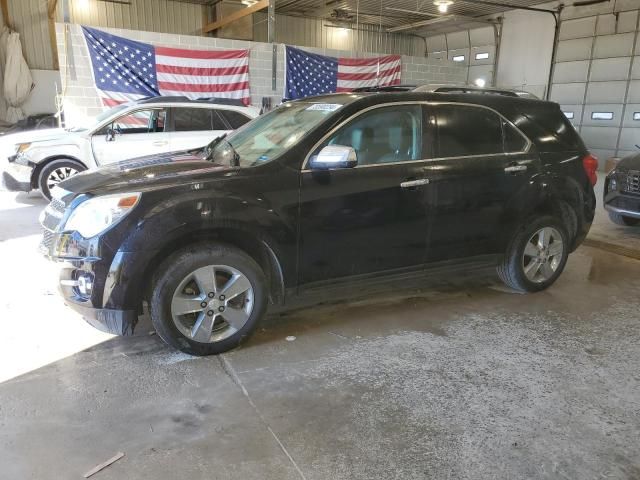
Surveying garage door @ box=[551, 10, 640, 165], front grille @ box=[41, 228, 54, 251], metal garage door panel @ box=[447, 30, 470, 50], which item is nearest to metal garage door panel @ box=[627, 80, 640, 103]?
garage door @ box=[551, 10, 640, 165]

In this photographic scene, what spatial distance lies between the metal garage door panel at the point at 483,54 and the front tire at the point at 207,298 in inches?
650

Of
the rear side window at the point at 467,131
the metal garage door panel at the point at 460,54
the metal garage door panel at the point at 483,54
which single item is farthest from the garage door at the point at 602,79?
the rear side window at the point at 467,131

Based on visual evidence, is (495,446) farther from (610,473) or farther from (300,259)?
(300,259)

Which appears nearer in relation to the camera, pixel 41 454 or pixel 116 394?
pixel 41 454

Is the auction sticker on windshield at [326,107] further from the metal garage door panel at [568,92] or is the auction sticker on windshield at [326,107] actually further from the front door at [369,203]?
the metal garage door panel at [568,92]

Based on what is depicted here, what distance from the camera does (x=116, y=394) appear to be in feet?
9.45

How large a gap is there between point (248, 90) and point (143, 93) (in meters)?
2.35

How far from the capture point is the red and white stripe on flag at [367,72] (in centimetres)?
1279

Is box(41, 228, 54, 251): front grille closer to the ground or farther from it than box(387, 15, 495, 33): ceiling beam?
closer to the ground

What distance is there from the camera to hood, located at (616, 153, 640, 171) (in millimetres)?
6402

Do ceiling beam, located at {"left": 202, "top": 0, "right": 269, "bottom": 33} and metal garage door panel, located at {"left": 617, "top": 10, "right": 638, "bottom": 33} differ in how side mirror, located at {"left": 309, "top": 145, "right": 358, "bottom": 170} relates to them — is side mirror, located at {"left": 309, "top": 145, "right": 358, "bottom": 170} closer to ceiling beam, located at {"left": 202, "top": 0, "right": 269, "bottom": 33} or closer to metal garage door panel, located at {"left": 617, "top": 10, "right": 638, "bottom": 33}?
ceiling beam, located at {"left": 202, "top": 0, "right": 269, "bottom": 33}

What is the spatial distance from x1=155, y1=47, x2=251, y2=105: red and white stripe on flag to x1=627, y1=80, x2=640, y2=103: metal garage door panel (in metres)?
9.92

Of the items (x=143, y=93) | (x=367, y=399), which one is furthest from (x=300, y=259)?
(x=143, y=93)

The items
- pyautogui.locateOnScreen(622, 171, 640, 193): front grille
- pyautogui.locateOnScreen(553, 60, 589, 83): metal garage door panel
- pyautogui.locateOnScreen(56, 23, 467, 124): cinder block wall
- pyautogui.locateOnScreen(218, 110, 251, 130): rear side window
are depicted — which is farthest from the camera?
pyautogui.locateOnScreen(553, 60, 589, 83): metal garage door panel
